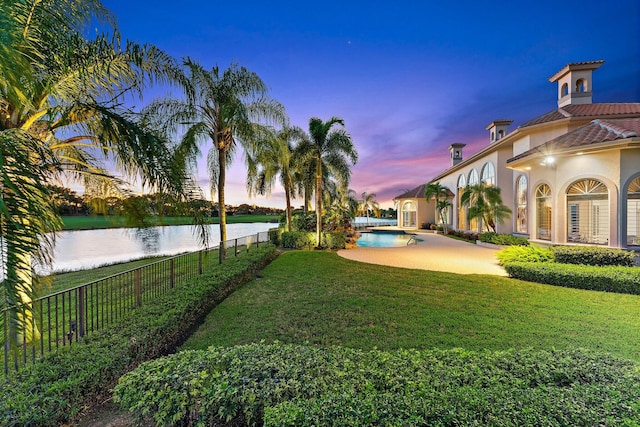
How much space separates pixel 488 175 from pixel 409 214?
48.4 ft

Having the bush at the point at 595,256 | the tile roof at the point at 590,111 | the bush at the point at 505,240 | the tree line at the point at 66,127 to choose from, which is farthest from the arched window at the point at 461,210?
the tree line at the point at 66,127

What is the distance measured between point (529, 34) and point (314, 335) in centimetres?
1822

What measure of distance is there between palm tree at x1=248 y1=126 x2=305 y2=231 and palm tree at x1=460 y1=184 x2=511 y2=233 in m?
13.1

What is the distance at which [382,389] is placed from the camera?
243 centimetres

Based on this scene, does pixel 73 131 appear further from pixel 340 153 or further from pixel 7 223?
pixel 340 153

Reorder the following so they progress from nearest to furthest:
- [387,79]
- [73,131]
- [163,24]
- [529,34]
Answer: [73,131], [163,24], [529,34], [387,79]

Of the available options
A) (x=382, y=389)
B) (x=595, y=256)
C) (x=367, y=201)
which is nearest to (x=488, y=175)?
(x=595, y=256)

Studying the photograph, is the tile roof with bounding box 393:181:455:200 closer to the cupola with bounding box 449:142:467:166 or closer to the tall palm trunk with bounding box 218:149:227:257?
the cupola with bounding box 449:142:467:166

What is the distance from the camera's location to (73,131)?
459 cm

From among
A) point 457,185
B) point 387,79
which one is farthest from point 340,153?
point 457,185

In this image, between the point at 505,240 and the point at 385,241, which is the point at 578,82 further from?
the point at 385,241

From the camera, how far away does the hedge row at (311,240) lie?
669 inches

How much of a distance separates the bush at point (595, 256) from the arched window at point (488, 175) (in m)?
10.9

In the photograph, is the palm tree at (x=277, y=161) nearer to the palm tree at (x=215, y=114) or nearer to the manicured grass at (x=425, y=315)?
the palm tree at (x=215, y=114)
